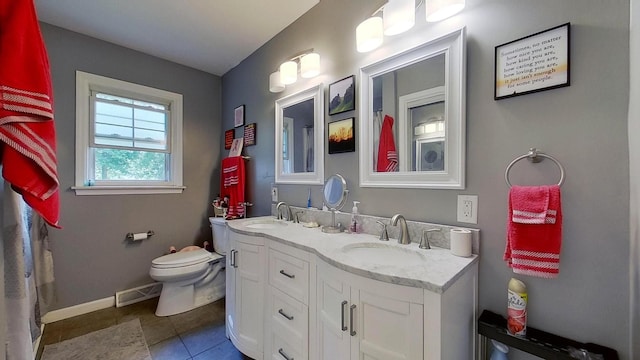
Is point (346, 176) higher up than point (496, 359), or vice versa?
point (346, 176)

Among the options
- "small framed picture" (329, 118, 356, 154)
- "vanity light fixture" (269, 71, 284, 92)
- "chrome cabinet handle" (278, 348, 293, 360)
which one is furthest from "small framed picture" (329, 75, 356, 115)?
"chrome cabinet handle" (278, 348, 293, 360)

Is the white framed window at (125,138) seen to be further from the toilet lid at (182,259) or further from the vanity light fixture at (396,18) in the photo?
the vanity light fixture at (396,18)

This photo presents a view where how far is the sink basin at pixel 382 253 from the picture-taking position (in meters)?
1.17

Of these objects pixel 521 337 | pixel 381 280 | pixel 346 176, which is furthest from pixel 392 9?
pixel 521 337

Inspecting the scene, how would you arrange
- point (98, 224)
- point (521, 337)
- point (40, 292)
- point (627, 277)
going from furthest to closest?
point (98, 224) < point (40, 292) < point (521, 337) < point (627, 277)

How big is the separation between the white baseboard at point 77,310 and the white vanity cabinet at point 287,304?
1.81 metres

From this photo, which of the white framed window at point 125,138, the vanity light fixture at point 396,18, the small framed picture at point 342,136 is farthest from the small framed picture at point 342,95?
the white framed window at point 125,138

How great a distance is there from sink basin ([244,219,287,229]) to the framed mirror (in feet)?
1.11

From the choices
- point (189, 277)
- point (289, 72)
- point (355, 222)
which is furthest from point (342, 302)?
point (189, 277)

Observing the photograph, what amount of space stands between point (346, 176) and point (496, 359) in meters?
1.11

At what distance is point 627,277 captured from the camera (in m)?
0.81

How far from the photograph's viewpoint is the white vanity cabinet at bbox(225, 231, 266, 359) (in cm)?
148

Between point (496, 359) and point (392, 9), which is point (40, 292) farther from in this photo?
point (392, 9)

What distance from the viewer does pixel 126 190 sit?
237 centimetres
